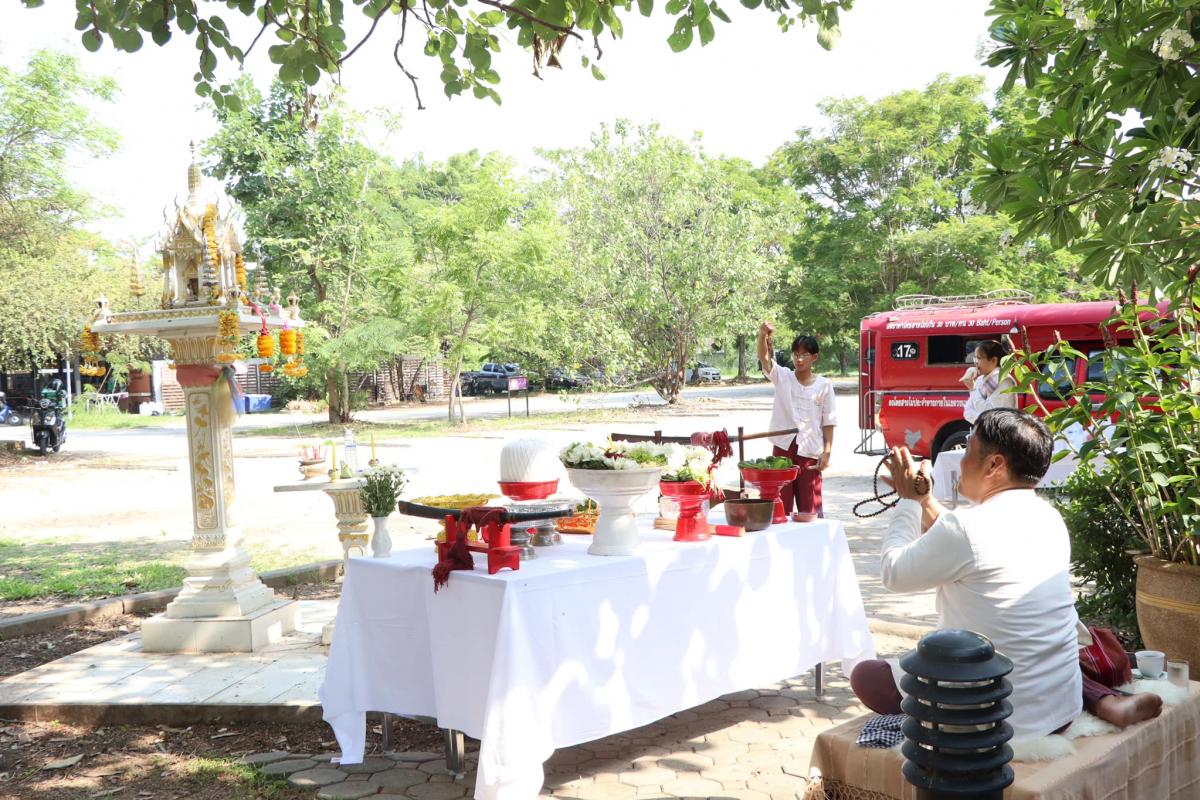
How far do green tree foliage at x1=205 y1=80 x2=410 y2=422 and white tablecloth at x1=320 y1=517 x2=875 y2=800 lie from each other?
64.8 ft

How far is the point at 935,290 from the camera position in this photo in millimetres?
32031

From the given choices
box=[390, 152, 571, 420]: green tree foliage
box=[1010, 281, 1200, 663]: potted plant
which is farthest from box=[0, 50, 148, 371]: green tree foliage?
box=[1010, 281, 1200, 663]: potted plant

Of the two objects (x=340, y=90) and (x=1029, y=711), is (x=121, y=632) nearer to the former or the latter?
(x=1029, y=711)

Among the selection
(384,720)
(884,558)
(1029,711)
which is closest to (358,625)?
(384,720)

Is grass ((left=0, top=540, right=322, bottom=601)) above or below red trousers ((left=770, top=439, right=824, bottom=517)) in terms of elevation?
below

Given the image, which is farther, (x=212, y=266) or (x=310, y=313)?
(x=310, y=313)

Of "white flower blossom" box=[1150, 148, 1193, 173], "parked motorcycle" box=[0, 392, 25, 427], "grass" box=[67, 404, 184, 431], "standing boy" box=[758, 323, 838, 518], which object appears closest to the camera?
"white flower blossom" box=[1150, 148, 1193, 173]

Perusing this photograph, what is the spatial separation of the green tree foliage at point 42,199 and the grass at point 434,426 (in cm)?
528

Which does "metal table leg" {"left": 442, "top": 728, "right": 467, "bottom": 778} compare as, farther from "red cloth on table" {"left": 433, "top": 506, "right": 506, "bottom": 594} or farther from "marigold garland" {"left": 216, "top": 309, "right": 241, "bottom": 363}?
"marigold garland" {"left": 216, "top": 309, "right": 241, "bottom": 363}

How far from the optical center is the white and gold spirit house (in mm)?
6258

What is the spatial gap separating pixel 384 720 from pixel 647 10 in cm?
357

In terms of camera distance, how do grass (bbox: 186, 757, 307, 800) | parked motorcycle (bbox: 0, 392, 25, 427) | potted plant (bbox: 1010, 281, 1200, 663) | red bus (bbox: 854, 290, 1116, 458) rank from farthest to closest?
parked motorcycle (bbox: 0, 392, 25, 427)
red bus (bbox: 854, 290, 1116, 458)
potted plant (bbox: 1010, 281, 1200, 663)
grass (bbox: 186, 757, 307, 800)

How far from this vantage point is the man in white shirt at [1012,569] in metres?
2.88

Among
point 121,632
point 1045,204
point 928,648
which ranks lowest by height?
point 121,632
